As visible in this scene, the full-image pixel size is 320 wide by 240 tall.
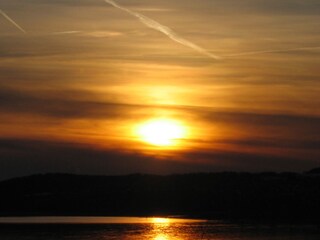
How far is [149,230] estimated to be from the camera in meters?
85.8

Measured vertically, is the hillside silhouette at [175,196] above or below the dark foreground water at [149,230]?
above

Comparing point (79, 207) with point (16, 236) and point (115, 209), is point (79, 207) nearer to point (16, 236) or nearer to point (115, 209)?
point (115, 209)

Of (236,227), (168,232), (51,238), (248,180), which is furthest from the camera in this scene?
(248,180)

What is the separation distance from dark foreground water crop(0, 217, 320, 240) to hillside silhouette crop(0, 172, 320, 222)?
16.6m

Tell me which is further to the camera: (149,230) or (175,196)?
(175,196)

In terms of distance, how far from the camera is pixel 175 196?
12788cm

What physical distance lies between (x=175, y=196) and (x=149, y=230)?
4223 centimetres

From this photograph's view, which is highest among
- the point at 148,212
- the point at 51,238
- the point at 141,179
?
the point at 141,179

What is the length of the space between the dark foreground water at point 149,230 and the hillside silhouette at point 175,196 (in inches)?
655

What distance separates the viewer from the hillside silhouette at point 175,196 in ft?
387

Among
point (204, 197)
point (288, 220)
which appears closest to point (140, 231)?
point (288, 220)

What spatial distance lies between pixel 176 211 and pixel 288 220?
2049 centimetres

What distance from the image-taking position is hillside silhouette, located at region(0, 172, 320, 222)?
11806 cm

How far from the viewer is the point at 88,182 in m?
139
